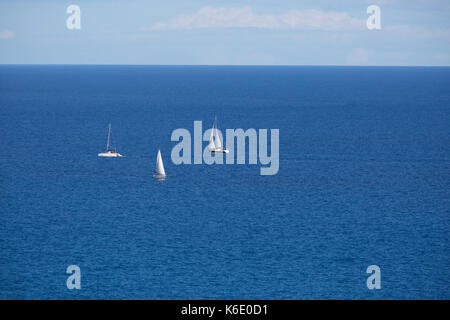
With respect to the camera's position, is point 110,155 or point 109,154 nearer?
point 110,155

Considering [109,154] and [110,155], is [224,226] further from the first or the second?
[109,154]

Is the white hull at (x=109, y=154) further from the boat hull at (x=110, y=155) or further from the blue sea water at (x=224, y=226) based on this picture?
the blue sea water at (x=224, y=226)

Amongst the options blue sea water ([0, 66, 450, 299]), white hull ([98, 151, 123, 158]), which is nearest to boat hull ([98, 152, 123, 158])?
white hull ([98, 151, 123, 158])

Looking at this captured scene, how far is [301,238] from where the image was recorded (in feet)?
294

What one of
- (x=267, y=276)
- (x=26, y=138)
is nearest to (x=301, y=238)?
(x=267, y=276)

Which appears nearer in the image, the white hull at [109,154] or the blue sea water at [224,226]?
the blue sea water at [224,226]

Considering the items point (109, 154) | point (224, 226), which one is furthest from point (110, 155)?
point (224, 226)

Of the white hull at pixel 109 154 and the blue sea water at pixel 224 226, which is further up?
the white hull at pixel 109 154

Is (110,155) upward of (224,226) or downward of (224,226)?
upward

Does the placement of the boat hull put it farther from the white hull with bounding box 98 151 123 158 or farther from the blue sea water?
the blue sea water

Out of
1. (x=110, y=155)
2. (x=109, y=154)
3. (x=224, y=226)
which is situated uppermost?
(x=109, y=154)

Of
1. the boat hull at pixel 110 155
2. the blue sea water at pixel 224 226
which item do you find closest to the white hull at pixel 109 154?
the boat hull at pixel 110 155
